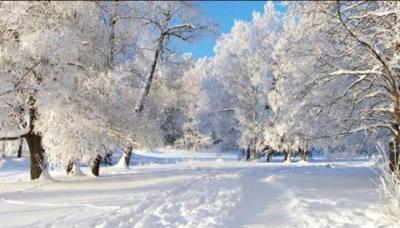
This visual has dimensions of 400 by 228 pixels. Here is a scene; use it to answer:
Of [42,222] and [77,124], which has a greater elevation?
[77,124]

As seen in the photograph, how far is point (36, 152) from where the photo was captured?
1526 cm

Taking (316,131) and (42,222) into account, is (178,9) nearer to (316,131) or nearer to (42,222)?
(316,131)

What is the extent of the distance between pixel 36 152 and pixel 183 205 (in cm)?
686

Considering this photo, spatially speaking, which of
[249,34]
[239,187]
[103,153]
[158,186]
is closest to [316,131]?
[239,187]

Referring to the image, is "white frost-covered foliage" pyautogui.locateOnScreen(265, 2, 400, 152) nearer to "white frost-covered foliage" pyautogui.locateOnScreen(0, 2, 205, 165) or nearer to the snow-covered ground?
the snow-covered ground

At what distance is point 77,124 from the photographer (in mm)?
13625

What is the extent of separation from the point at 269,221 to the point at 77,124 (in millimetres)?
6814

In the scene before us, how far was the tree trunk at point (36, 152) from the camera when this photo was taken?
594 inches

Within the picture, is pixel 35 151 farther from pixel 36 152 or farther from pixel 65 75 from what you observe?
pixel 65 75

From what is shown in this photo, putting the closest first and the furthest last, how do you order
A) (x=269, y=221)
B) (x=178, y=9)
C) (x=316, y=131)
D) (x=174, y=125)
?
(x=269, y=221) < (x=316, y=131) < (x=178, y=9) < (x=174, y=125)

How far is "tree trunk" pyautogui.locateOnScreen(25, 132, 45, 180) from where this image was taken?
15094mm

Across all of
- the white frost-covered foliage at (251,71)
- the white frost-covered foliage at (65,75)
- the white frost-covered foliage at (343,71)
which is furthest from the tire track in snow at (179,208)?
the white frost-covered foliage at (251,71)

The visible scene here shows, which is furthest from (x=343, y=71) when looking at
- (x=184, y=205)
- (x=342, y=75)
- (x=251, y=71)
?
(x=251, y=71)

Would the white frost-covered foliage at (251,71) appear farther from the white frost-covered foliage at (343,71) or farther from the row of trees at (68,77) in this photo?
the row of trees at (68,77)
